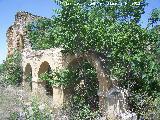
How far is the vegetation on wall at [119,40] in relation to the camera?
446 inches

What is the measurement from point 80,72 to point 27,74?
673 cm

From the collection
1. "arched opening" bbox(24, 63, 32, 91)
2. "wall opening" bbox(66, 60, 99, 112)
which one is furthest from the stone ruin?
"wall opening" bbox(66, 60, 99, 112)

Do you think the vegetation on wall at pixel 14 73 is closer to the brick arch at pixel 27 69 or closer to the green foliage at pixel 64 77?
the brick arch at pixel 27 69

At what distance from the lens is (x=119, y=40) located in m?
11.4

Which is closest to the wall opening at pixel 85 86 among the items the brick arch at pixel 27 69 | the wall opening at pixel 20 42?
the brick arch at pixel 27 69

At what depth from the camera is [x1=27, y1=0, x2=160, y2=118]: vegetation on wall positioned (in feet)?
37.2

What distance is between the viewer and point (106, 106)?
11.4 metres

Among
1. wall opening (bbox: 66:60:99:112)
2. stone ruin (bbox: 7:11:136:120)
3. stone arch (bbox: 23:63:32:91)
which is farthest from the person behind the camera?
stone arch (bbox: 23:63:32:91)

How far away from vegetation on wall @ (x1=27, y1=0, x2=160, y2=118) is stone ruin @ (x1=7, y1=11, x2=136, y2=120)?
17.1 inches

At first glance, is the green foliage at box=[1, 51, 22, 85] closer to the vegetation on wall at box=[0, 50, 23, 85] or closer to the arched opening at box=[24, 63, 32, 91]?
the vegetation on wall at box=[0, 50, 23, 85]

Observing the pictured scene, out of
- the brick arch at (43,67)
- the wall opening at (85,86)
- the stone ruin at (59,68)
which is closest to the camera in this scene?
the stone ruin at (59,68)

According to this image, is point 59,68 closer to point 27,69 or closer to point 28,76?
point 27,69

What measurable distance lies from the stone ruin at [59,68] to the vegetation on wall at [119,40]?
44 cm

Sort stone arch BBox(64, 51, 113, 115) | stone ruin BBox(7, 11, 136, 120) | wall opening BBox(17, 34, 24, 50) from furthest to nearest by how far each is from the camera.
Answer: wall opening BBox(17, 34, 24, 50), stone arch BBox(64, 51, 113, 115), stone ruin BBox(7, 11, 136, 120)
